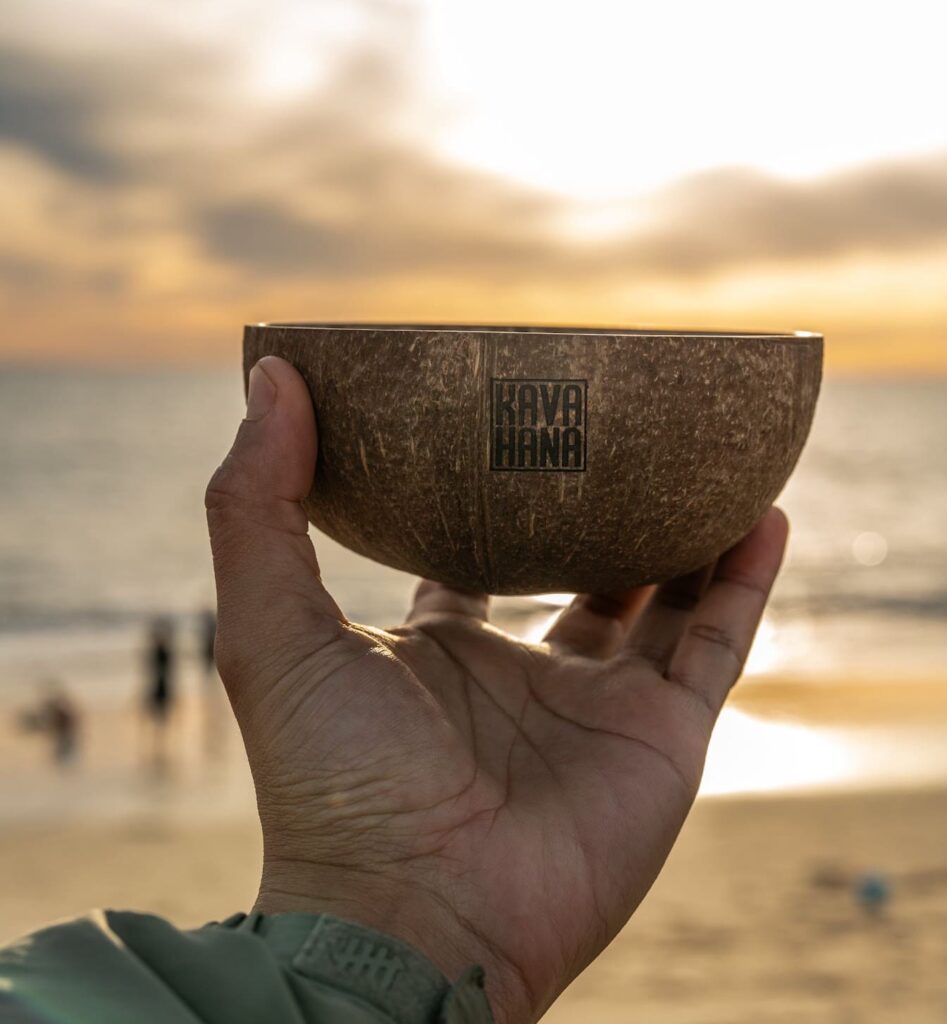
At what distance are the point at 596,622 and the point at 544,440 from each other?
101 centimetres

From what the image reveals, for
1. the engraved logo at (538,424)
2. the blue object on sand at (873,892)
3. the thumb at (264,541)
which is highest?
the engraved logo at (538,424)

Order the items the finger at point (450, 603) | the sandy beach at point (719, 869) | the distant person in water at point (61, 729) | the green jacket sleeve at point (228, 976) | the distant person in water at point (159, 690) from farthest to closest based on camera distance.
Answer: the distant person in water at point (159, 690) < the distant person in water at point (61, 729) < the sandy beach at point (719, 869) < the finger at point (450, 603) < the green jacket sleeve at point (228, 976)

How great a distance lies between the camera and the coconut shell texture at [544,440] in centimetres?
173

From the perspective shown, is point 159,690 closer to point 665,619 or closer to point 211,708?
point 211,708

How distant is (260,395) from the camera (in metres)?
1.87

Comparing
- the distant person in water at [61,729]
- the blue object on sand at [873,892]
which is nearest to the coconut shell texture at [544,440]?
the blue object on sand at [873,892]

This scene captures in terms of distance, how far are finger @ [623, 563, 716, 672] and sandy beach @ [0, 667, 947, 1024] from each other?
4.89 m

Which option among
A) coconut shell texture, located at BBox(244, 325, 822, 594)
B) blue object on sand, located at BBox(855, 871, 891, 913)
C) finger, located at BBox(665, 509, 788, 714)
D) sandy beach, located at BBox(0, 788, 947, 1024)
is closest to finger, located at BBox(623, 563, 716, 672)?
finger, located at BBox(665, 509, 788, 714)

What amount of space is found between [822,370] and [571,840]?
948mm

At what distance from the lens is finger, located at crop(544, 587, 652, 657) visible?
8.60 feet

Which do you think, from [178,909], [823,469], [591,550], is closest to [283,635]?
[591,550]

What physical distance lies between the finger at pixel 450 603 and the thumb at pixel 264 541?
0.64 metres

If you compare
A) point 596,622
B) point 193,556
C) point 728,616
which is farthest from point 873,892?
point 193,556

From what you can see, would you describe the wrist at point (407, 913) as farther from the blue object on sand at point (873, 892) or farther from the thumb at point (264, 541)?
the blue object on sand at point (873, 892)
